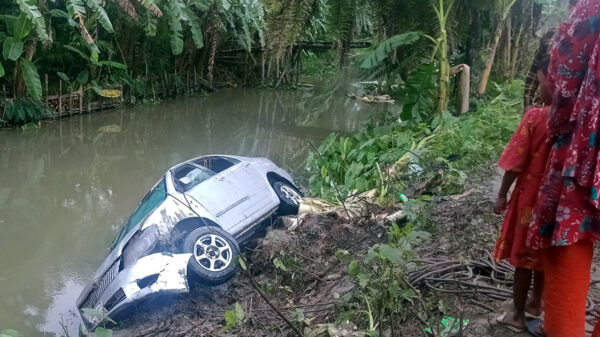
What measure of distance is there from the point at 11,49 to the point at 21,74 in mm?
1658

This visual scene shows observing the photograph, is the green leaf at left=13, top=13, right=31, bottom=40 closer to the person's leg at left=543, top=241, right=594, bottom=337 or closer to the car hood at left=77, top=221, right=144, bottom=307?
the car hood at left=77, top=221, right=144, bottom=307

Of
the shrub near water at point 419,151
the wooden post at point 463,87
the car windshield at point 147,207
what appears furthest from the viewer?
the wooden post at point 463,87

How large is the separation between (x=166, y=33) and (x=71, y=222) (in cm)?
997

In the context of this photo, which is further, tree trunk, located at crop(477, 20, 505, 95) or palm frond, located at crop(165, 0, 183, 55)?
palm frond, located at crop(165, 0, 183, 55)

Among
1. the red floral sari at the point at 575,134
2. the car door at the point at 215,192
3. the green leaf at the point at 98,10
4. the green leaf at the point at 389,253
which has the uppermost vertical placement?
the green leaf at the point at 98,10

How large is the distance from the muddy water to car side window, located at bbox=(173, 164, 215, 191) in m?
1.60

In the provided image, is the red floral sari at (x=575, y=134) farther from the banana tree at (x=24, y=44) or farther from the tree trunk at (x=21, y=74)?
the tree trunk at (x=21, y=74)

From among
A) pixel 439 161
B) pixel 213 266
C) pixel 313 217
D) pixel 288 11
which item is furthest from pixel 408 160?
pixel 288 11

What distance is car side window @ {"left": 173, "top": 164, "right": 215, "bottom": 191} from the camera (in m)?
6.12

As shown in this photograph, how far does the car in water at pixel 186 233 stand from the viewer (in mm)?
4793

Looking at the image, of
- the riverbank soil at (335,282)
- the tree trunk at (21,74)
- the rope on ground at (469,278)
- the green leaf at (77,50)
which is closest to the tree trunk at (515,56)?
the riverbank soil at (335,282)

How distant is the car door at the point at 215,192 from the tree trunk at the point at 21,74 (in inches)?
314

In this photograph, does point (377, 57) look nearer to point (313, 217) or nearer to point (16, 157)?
point (313, 217)

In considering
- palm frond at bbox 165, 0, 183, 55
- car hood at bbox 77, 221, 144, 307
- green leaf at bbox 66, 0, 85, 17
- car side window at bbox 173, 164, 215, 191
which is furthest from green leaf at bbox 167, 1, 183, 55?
car hood at bbox 77, 221, 144, 307
